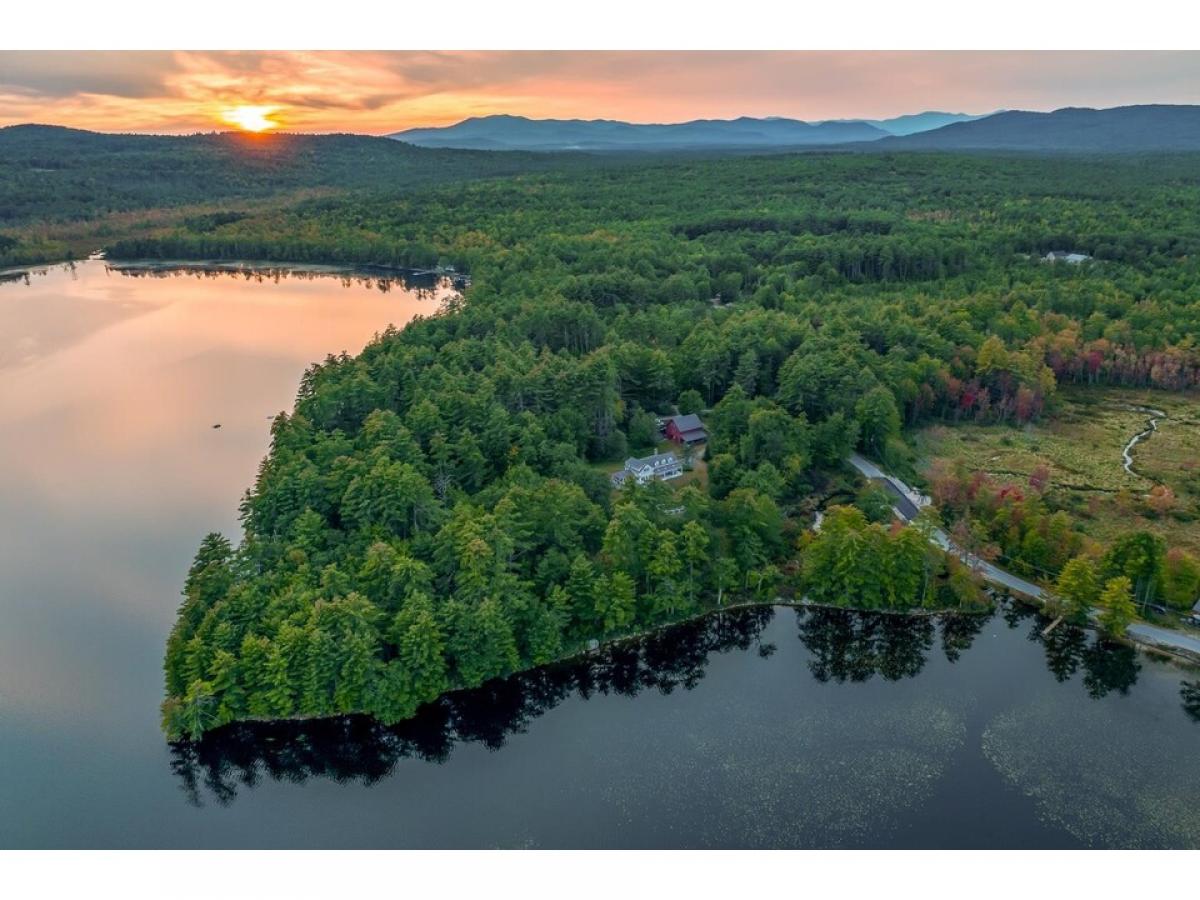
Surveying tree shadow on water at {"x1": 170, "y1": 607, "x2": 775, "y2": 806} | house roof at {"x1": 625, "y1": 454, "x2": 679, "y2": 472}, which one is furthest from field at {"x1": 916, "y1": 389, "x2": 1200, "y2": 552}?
tree shadow on water at {"x1": 170, "y1": 607, "x2": 775, "y2": 806}

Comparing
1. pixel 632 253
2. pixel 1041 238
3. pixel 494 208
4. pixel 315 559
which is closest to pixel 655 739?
pixel 315 559

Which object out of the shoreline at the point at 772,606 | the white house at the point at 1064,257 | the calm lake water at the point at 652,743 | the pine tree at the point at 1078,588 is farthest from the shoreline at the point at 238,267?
the pine tree at the point at 1078,588

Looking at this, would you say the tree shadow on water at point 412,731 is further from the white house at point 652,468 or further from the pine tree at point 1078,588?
the pine tree at point 1078,588

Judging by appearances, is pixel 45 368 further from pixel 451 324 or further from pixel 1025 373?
pixel 1025 373

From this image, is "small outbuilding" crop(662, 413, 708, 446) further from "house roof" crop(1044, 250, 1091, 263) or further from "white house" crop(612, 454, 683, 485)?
"house roof" crop(1044, 250, 1091, 263)

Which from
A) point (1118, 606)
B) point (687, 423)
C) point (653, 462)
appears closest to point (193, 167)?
point (687, 423)

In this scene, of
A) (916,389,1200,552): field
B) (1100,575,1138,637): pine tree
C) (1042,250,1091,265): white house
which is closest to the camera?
(1100,575,1138,637): pine tree
